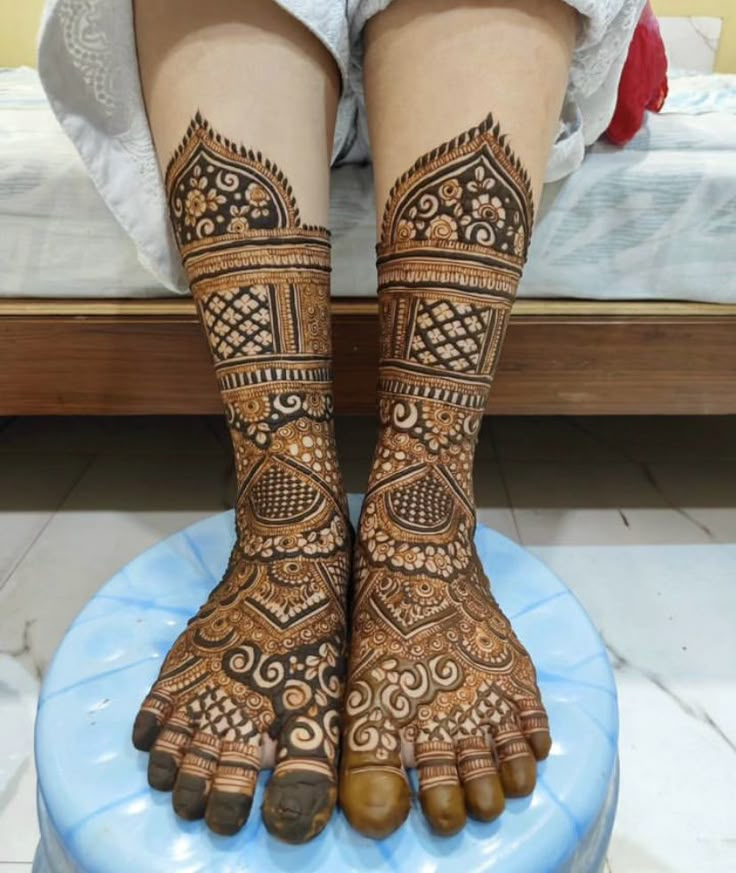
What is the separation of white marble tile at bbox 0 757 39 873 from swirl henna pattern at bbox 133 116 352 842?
23 cm

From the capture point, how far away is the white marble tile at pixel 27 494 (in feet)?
2.93

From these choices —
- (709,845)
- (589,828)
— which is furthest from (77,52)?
(709,845)

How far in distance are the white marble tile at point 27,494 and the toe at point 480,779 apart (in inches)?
26.0

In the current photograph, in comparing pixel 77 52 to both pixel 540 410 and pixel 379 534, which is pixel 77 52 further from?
pixel 540 410

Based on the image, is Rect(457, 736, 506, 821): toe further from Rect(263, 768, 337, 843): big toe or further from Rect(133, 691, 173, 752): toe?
Rect(133, 691, 173, 752): toe

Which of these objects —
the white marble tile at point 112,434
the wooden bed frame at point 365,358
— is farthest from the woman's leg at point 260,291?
the white marble tile at point 112,434

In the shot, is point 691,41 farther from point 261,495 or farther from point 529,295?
point 261,495

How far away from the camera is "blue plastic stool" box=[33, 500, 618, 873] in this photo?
0.37 meters

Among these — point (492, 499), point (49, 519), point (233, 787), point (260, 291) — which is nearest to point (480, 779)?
point (233, 787)

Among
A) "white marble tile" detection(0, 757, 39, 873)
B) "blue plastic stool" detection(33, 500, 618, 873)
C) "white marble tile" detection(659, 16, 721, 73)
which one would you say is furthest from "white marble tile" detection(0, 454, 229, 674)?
"white marble tile" detection(659, 16, 721, 73)

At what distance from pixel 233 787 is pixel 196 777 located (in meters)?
0.02

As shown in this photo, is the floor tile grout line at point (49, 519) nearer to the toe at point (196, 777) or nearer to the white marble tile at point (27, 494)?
the white marble tile at point (27, 494)

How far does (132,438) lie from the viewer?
117 centimetres

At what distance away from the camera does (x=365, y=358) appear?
2.54 feet
